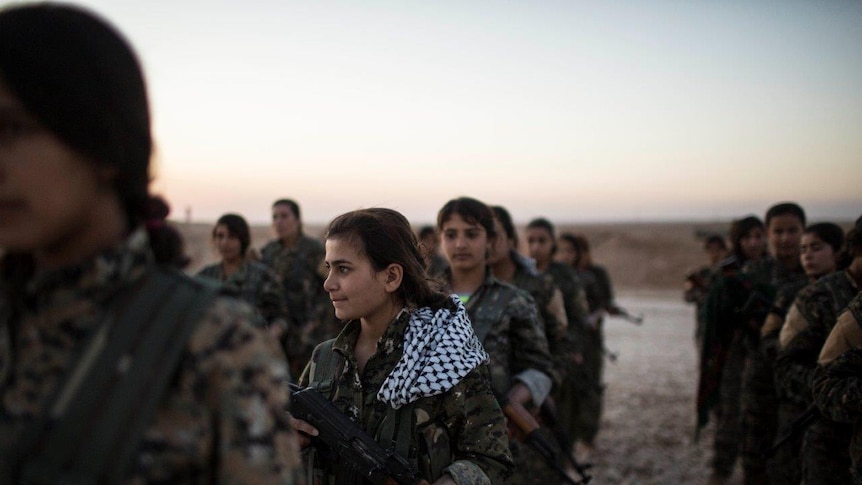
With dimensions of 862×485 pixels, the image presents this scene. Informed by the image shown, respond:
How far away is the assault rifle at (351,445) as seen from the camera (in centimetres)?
219

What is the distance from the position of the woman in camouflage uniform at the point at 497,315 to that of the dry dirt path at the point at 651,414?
→ 10.0 ft

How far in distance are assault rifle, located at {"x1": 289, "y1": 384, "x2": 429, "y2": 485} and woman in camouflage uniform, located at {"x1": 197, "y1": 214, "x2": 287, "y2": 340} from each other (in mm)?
3878

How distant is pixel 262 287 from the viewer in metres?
6.14

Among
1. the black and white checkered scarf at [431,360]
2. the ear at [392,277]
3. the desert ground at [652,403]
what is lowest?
the desert ground at [652,403]

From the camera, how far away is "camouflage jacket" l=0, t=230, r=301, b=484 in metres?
1.00

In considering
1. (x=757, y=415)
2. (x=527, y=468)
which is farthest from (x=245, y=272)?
(x=757, y=415)

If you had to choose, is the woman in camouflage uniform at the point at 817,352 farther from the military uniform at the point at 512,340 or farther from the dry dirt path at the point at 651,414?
the dry dirt path at the point at 651,414

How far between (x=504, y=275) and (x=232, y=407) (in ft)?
12.7

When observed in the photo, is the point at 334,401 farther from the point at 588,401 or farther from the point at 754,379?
the point at 588,401

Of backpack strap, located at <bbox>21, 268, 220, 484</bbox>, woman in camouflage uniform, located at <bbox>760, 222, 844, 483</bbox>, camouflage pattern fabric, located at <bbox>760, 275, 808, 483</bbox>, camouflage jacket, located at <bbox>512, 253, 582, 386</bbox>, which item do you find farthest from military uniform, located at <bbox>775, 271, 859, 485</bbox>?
backpack strap, located at <bbox>21, 268, 220, 484</bbox>

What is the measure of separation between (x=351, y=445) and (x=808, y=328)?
288 centimetres

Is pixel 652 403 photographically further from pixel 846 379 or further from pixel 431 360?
pixel 431 360

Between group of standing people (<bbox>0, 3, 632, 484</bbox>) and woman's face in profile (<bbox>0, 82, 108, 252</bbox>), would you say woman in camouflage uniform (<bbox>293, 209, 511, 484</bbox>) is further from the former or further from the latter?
woman's face in profile (<bbox>0, 82, 108, 252</bbox>)

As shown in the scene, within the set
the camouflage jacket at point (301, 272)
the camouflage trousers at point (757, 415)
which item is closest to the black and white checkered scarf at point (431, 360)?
the camouflage trousers at point (757, 415)
